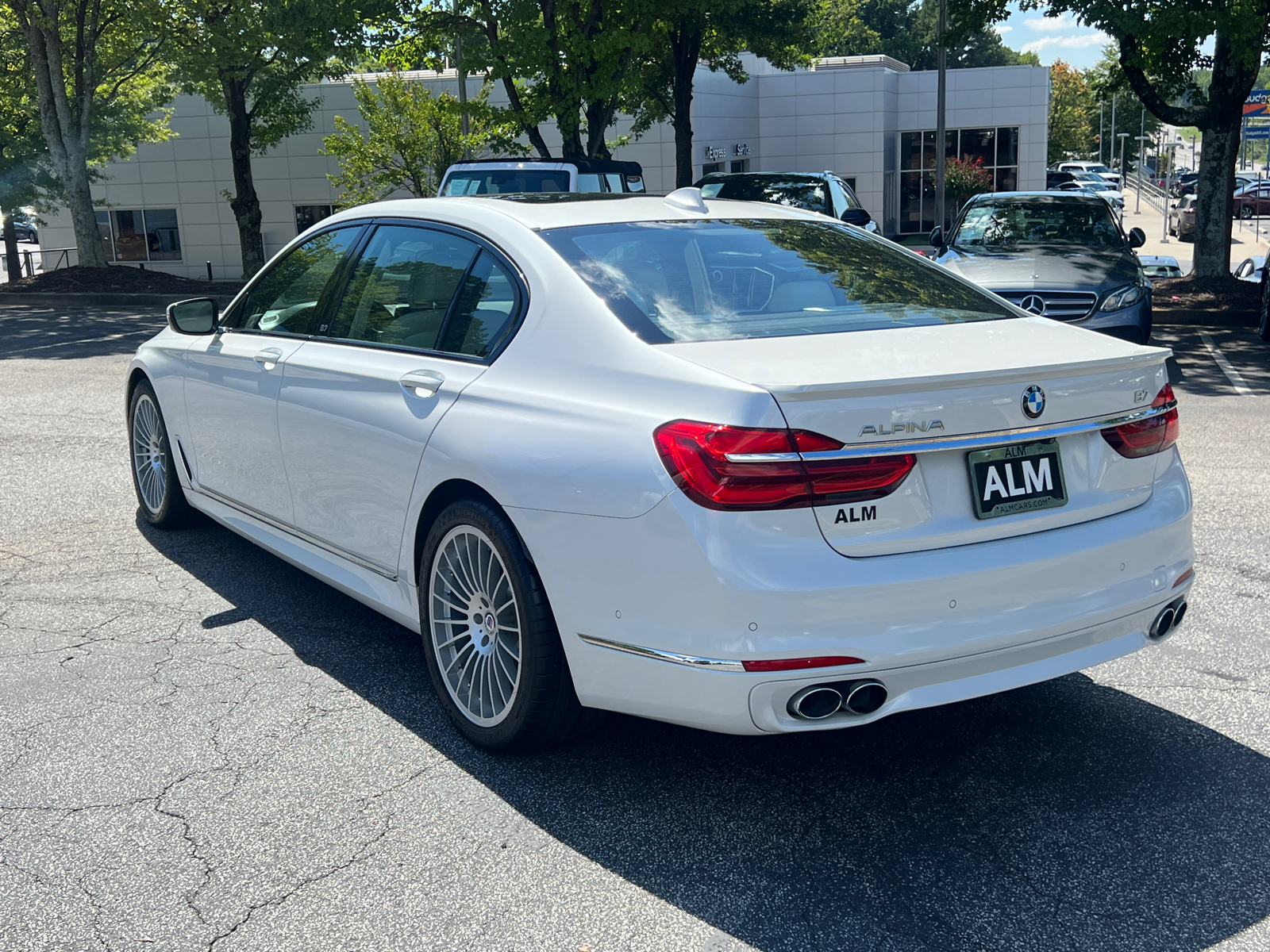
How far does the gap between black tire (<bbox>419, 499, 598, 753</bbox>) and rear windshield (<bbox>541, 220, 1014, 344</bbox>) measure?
2.49 ft

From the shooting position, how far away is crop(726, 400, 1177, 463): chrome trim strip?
3.10m

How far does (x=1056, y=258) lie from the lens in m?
11.9

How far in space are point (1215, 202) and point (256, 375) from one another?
16827mm

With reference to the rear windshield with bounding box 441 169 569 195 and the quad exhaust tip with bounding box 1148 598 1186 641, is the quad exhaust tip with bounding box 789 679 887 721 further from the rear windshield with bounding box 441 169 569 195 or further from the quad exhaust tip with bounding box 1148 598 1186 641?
the rear windshield with bounding box 441 169 569 195

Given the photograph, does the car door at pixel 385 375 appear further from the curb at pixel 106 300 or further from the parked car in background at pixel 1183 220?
the parked car in background at pixel 1183 220

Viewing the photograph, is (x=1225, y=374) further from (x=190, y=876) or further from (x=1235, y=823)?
(x=190, y=876)

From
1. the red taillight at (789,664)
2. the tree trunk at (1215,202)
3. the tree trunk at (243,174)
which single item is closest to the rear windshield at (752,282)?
the red taillight at (789,664)

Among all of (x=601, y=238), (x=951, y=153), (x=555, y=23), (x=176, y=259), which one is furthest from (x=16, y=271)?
(x=951, y=153)

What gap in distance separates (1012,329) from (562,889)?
6.87 feet

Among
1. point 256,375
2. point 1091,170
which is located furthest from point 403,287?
point 1091,170

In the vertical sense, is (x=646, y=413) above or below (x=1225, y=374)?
above

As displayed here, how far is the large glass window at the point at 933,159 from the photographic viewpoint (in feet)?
152

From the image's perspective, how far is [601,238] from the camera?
4156 millimetres

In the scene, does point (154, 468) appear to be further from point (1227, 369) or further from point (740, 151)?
point (740, 151)
